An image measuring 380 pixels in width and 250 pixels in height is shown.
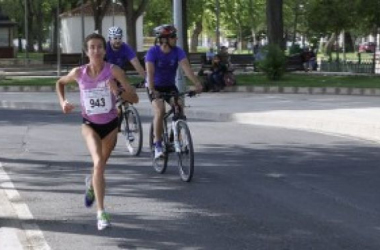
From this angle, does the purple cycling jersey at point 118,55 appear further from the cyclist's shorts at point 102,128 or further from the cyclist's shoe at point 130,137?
the cyclist's shorts at point 102,128

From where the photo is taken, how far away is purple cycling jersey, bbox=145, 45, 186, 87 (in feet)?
36.1

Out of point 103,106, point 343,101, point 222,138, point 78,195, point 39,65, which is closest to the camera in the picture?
point 103,106

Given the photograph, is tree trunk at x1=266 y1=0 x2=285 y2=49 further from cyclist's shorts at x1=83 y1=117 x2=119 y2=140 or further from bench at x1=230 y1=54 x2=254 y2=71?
cyclist's shorts at x1=83 y1=117 x2=119 y2=140

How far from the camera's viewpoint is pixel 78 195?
391 inches

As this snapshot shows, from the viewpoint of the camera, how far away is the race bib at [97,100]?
8039 millimetres

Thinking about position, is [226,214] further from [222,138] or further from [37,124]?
[37,124]

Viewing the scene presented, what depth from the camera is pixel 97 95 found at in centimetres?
803

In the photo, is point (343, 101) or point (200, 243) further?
point (343, 101)

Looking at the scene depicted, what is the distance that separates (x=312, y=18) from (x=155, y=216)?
2997 centimetres

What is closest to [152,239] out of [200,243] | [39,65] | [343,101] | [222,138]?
[200,243]

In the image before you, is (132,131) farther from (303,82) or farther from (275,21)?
(275,21)

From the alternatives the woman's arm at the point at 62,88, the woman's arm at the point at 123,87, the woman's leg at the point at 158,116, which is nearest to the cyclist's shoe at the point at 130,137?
the woman's leg at the point at 158,116

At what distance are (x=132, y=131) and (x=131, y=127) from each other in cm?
7

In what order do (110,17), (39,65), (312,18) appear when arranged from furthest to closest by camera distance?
(110,17) → (39,65) → (312,18)
